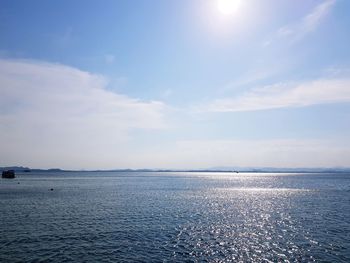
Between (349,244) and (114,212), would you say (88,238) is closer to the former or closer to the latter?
(114,212)

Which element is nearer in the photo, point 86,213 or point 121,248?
point 121,248

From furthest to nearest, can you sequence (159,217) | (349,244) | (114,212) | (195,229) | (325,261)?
(114,212)
(159,217)
(195,229)
(349,244)
(325,261)

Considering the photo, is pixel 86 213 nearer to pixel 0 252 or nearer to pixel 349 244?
pixel 0 252

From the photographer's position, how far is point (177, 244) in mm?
39125

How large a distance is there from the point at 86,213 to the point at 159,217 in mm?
14521

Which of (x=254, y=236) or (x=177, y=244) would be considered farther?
(x=254, y=236)

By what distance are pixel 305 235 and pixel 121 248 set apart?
2528cm

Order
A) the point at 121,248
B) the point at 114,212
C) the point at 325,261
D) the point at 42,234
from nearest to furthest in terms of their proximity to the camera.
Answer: the point at 325,261 → the point at 121,248 → the point at 42,234 → the point at 114,212

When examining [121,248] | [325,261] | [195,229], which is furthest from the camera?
[195,229]

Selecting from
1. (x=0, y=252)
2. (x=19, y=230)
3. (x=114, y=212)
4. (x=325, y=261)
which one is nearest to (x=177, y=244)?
(x=325, y=261)

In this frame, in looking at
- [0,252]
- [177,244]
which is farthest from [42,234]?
[177,244]

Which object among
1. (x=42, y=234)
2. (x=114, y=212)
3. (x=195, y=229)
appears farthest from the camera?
(x=114, y=212)

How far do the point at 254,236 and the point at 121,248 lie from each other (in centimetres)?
1813

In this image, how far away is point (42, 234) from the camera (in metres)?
43.0
